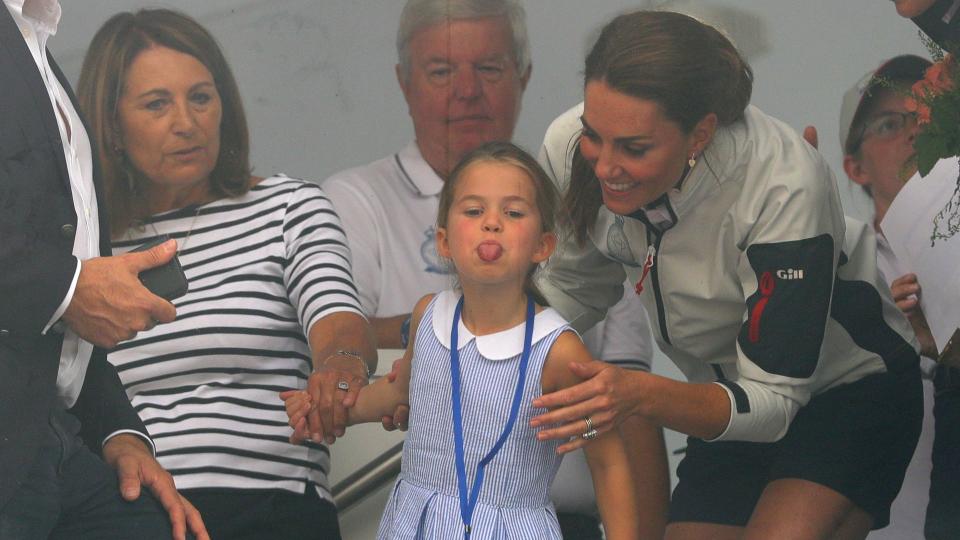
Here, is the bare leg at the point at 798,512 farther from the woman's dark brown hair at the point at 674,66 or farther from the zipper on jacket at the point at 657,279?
the woman's dark brown hair at the point at 674,66

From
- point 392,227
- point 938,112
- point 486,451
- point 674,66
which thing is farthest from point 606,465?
point 392,227

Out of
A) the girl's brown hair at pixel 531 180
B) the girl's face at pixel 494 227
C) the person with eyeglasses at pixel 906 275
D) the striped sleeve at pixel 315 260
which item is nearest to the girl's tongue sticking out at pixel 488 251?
the girl's face at pixel 494 227

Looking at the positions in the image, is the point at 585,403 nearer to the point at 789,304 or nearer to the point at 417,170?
the point at 789,304

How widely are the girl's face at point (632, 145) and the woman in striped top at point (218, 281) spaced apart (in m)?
0.67

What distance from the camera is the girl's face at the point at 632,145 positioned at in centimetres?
299

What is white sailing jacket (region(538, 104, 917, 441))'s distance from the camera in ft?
9.89

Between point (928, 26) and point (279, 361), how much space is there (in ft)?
5.26

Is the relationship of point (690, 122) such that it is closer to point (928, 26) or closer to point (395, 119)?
point (928, 26)

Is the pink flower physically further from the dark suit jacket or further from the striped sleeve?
the dark suit jacket

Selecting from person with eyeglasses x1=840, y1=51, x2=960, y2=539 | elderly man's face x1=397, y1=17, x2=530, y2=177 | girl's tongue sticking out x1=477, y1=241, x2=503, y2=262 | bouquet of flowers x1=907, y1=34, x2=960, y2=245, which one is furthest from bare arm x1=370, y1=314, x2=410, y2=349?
bouquet of flowers x1=907, y1=34, x2=960, y2=245

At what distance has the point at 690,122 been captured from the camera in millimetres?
3025

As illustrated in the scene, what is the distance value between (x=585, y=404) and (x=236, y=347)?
3.19ft

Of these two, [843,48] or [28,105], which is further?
[843,48]

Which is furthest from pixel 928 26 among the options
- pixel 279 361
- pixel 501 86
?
pixel 279 361
